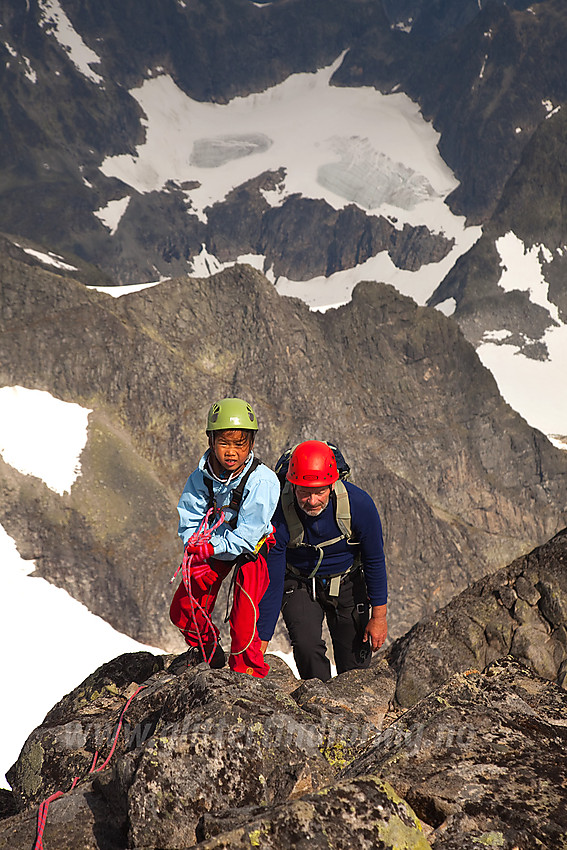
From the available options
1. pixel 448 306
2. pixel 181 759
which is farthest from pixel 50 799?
pixel 448 306

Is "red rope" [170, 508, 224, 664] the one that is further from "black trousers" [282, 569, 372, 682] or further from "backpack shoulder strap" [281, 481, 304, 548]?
"black trousers" [282, 569, 372, 682]

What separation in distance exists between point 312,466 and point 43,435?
48883 millimetres

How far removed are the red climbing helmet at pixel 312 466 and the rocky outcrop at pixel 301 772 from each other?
2.48 metres

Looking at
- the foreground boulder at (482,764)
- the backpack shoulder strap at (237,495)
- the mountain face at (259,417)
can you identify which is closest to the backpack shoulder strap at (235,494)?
the backpack shoulder strap at (237,495)

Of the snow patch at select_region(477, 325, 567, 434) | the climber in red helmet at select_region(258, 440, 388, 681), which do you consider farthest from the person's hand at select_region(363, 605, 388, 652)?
the snow patch at select_region(477, 325, 567, 434)

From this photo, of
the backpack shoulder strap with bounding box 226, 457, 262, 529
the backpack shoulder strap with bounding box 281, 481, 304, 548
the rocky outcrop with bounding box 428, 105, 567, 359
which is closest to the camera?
the backpack shoulder strap with bounding box 226, 457, 262, 529

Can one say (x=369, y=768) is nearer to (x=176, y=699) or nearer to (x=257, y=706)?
(x=257, y=706)

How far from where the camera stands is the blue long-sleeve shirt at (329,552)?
27.5ft

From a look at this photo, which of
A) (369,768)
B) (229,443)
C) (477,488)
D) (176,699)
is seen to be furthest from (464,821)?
(477,488)

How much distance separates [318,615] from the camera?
32.1 feet

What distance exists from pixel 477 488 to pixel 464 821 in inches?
2922

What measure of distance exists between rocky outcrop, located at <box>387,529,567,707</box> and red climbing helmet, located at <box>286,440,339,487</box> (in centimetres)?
434

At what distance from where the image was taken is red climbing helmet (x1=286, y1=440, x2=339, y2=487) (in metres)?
8.04

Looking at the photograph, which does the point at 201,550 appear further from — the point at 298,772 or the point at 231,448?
the point at 298,772
